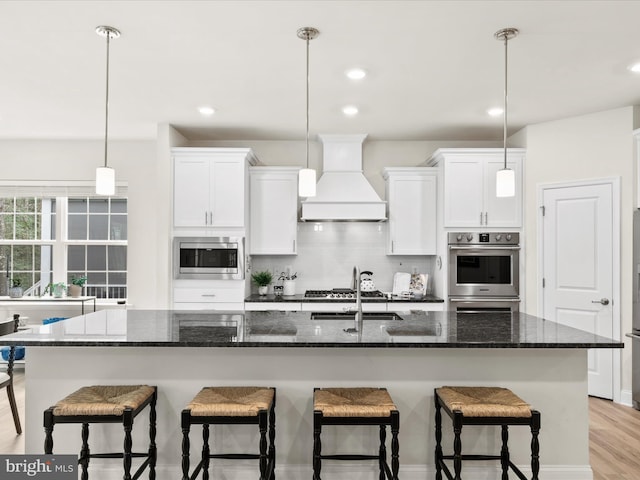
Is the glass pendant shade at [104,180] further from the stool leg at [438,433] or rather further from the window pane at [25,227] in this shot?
the window pane at [25,227]

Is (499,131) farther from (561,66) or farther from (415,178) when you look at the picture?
(561,66)

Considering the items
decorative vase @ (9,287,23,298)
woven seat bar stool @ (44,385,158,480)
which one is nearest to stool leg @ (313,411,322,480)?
woven seat bar stool @ (44,385,158,480)

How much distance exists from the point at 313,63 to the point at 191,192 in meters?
2.08

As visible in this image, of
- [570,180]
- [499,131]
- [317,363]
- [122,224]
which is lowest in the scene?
[317,363]

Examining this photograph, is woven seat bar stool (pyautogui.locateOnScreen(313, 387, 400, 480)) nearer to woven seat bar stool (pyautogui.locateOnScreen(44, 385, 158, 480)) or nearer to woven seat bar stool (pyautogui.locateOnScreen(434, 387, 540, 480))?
woven seat bar stool (pyautogui.locateOnScreen(434, 387, 540, 480))

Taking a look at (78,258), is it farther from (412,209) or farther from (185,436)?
(185,436)

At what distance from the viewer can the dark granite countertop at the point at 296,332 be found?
7.43ft

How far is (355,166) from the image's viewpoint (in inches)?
201

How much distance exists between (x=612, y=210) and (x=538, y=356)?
234cm

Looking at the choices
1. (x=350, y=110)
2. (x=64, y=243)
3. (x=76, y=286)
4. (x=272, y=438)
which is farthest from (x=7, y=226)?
(x=272, y=438)

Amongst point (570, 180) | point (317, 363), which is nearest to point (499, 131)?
point (570, 180)

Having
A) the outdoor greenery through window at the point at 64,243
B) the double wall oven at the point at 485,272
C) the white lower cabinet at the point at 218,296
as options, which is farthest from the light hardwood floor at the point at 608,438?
the outdoor greenery through window at the point at 64,243

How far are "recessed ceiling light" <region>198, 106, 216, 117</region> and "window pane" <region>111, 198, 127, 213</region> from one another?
1.89 m

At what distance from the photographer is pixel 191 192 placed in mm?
4723
